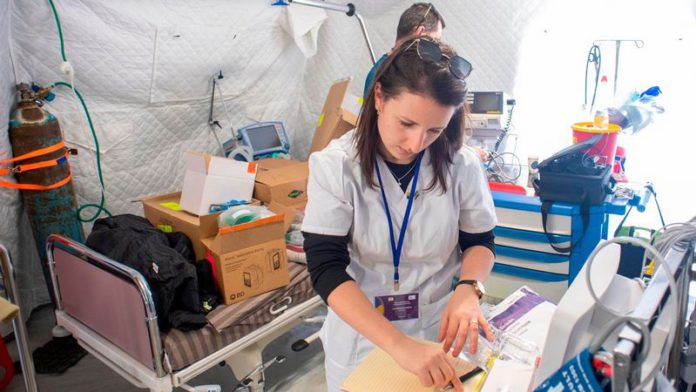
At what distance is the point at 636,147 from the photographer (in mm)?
2848

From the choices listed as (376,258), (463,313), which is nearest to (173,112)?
(376,258)

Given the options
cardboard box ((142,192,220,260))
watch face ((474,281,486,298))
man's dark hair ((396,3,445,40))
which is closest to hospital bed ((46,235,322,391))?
cardboard box ((142,192,220,260))

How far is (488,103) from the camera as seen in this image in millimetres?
2842

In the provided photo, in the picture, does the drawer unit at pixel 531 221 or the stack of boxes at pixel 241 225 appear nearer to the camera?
the stack of boxes at pixel 241 225

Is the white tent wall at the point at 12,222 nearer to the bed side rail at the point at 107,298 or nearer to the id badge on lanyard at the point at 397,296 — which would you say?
the bed side rail at the point at 107,298

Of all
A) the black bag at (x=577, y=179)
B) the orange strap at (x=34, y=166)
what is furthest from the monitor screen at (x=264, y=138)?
the black bag at (x=577, y=179)

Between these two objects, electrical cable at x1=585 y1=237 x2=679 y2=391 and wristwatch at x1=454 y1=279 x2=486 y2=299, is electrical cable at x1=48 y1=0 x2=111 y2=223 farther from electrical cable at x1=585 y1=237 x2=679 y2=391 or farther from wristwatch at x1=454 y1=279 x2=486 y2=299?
electrical cable at x1=585 y1=237 x2=679 y2=391

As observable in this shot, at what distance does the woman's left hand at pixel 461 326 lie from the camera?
3.33 feet

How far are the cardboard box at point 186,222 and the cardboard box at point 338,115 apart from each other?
3.39ft

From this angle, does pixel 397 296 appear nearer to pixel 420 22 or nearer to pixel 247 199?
pixel 247 199

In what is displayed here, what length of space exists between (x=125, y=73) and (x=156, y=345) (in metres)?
1.63

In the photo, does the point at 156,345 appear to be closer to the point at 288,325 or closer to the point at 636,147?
the point at 288,325

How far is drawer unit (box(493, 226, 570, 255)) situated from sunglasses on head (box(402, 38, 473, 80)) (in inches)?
55.8

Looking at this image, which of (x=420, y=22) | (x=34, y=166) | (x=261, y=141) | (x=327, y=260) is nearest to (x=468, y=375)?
(x=327, y=260)
